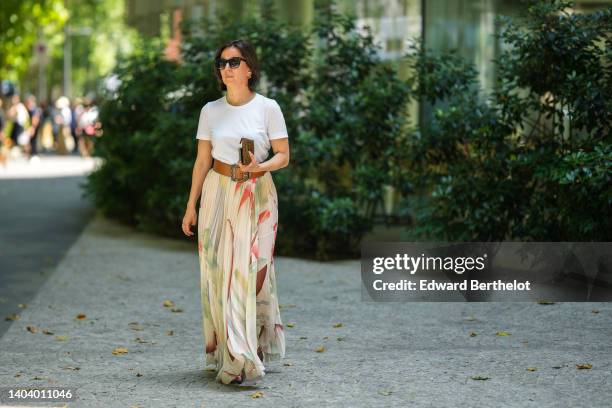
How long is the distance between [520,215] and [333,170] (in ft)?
8.86

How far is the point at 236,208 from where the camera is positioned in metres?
6.77

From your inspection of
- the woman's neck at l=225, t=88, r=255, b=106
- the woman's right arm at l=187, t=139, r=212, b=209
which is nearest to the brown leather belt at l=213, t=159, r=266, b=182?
the woman's right arm at l=187, t=139, r=212, b=209

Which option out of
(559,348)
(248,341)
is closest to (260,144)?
(248,341)

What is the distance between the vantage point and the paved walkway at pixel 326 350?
6.60 metres

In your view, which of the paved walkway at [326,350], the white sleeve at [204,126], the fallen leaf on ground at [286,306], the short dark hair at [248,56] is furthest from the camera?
the fallen leaf on ground at [286,306]

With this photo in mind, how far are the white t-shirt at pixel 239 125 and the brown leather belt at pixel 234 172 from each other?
0.03 metres

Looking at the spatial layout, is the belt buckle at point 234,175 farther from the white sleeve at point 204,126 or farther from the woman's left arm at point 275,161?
the white sleeve at point 204,126

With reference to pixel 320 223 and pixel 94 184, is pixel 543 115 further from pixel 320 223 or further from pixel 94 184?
pixel 94 184

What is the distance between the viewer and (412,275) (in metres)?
11.6

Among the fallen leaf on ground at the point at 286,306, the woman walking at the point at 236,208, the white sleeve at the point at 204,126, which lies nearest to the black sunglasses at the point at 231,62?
the woman walking at the point at 236,208

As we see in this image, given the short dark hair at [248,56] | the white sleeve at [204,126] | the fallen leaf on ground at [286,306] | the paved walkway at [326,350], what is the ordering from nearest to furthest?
the paved walkway at [326,350]
the short dark hair at [248,56]
the white sleeve at [204,126]
the fallen leaf on ground at [286,306]

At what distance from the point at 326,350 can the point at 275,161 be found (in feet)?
5.55

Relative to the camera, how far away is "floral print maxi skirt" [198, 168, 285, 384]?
6.69 meters

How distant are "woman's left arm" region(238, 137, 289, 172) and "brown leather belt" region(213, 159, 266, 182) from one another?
0.04 meters
